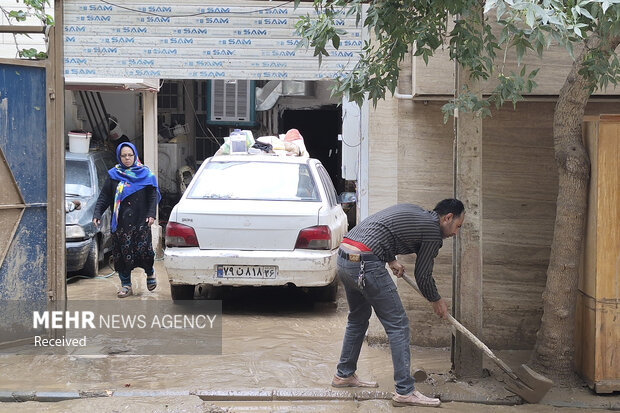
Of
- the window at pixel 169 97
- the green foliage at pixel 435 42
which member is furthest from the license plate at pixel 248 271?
the window at pixel 169 97

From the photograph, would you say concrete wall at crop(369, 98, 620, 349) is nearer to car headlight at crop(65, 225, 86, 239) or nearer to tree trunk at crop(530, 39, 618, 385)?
tree trunk at crop(530, 39, 618, 385)

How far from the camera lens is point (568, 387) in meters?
5.78

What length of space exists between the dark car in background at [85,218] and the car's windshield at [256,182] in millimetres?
2046

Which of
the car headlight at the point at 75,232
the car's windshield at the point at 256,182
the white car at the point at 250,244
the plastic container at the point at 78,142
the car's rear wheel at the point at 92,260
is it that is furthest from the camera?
the plastic container at the point at 78,142

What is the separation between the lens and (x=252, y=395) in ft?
18.2

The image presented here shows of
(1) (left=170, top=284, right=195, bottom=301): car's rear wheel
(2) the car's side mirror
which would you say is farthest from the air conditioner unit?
(1) (left=170, top=284, right=195, bottom=301): car's rear wheel

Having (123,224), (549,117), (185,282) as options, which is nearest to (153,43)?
(123,224)

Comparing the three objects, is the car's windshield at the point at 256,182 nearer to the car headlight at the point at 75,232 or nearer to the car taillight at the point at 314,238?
the car taillight at the point at 314,238

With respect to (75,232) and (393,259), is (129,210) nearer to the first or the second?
(75,232)

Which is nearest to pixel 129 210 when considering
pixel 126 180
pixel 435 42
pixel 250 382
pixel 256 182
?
pixel 126 180

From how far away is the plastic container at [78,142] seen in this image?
12309mm

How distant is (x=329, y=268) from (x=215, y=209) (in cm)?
129

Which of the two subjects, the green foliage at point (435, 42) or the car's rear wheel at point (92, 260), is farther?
the car's rear wheel at point (92, 260)

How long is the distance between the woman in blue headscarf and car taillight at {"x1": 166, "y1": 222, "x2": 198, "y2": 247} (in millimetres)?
895
